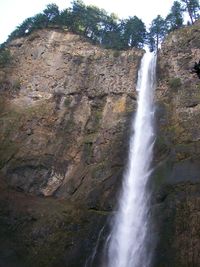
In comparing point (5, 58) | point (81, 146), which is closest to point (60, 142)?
A: point (81, 146)

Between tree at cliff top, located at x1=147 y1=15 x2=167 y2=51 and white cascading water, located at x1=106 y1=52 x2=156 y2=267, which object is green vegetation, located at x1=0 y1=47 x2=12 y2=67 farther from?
tree at cliff top, located at x1=147 y1=15 x2=167 y2=51

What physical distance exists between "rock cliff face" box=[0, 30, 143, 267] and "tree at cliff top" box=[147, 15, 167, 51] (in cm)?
763

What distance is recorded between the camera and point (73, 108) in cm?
3444

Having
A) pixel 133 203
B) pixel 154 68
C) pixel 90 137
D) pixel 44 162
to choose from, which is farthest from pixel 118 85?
pixel 133 203

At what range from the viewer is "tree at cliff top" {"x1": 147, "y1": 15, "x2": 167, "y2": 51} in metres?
45.3

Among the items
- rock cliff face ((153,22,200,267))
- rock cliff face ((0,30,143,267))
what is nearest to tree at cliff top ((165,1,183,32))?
rock cliff face ((153,22,200,267))

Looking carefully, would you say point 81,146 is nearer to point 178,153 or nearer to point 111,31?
point 178,153

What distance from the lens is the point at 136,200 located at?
25.5 m

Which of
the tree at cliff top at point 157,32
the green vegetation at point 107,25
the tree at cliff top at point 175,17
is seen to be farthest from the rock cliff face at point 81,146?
the tree at cliff top at point 157,32

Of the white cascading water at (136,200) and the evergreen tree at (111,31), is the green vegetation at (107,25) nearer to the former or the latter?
the evergreen tree at (111,31)

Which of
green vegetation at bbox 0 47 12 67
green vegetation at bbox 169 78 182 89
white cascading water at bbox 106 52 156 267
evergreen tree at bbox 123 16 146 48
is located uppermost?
evergreen tree at bbox 123 16 146 48

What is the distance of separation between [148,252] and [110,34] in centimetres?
3032

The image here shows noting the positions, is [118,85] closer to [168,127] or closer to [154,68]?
[154,68]

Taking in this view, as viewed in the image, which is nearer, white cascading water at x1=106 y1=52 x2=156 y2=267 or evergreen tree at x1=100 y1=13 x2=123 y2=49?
white cascading water at x1=106 y1=52 x2=156 y2=267
